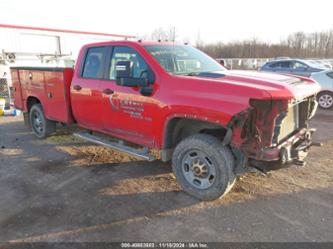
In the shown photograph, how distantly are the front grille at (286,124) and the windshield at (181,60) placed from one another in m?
1.36

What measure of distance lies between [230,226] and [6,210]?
2.79 m

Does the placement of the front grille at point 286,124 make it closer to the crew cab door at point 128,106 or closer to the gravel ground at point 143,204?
the gravel ground at point 143,204

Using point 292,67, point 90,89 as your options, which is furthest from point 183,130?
point 292,67

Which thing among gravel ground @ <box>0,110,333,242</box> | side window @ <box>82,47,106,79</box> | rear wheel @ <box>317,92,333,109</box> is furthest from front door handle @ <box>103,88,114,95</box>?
rear wheel @ <box>317,92,333,109</box>

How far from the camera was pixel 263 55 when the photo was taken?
49.9 metres

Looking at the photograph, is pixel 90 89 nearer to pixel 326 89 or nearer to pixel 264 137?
pixel 264 137

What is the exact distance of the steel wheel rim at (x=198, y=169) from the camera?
3703 mm

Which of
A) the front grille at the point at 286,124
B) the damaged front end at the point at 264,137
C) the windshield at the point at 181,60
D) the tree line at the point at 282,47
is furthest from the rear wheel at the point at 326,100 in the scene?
the tree line at the point at 282,47

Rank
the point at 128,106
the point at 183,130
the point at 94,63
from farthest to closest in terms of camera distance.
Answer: the point at 94,63, the point at 128,106, the point at 183,130

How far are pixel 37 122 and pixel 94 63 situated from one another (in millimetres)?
2704

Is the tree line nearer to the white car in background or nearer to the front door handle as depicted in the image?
the white car in background

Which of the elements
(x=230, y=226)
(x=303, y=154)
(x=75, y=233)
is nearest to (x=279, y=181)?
(x=303, y=154)

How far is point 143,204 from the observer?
3705mm

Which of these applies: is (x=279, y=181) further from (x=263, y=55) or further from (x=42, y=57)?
(x=263, y=55)
